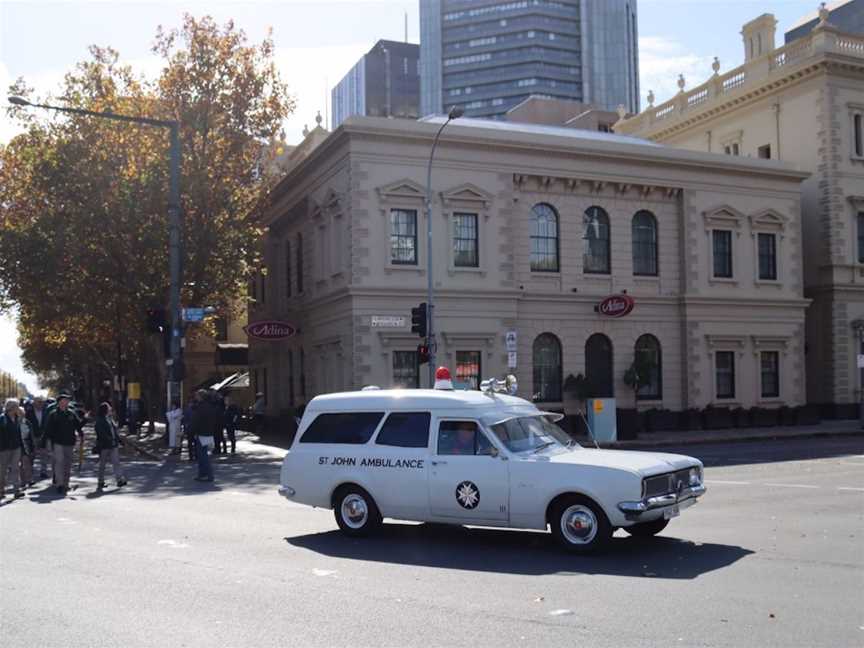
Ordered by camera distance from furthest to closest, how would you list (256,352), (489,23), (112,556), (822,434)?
(489,23) → (256,352) → (822,434) → (112,556)

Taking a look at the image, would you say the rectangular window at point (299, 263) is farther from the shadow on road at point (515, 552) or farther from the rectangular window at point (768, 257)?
the shadow on road at point (515, 552)

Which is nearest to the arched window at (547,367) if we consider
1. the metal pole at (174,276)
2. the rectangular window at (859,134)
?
the metal pole at (174,276)

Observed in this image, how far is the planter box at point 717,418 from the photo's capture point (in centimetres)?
3484

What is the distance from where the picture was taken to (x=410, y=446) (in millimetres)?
11680

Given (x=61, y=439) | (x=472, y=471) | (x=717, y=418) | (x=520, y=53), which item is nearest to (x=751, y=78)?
(x=717, y=418)

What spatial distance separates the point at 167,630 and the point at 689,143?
140 feet

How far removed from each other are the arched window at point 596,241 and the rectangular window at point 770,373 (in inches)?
307

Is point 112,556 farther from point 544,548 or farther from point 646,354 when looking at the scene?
point 646,354

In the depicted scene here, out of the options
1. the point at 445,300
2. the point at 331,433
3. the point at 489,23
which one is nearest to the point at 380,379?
the point at 445,300

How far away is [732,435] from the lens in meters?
31.8

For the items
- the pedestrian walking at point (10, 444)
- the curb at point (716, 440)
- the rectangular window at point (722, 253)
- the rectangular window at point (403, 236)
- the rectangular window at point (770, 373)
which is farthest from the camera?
the rectangular window at point (770, 373)

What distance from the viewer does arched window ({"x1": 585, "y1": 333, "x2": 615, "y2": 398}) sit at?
111 ft

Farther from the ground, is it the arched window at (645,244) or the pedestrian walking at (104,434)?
the arched window at (645,244)

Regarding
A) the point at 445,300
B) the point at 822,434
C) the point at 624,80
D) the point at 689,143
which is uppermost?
the point at 624,80
